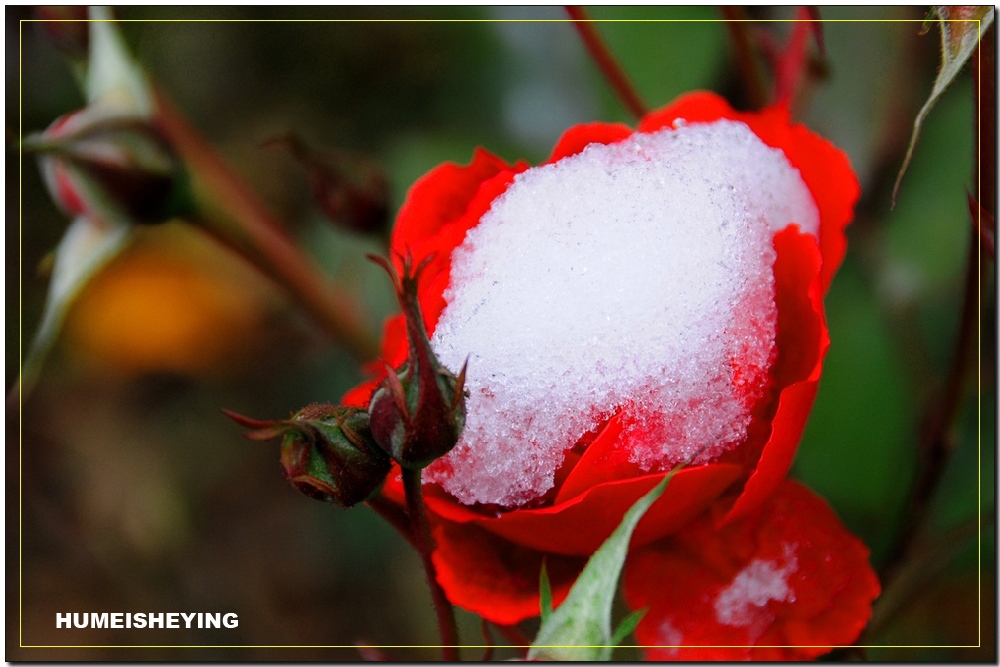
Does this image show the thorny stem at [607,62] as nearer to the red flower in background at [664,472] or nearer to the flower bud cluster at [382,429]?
the red flower in background at [664,472]

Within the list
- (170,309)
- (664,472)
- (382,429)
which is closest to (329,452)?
(382,429)

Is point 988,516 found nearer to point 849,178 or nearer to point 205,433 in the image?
point 849,178

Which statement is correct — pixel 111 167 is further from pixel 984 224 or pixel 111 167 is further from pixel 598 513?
pixel 984 224

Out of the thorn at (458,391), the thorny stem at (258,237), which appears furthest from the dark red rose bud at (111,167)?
the thorn at (458,391)

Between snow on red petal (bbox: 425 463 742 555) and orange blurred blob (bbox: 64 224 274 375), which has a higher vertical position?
snow on red petal (bbox: 425 463 742 555)

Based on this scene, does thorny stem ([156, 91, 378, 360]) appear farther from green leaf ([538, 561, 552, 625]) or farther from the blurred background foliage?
green leaf ([538, 561, 552, 625])

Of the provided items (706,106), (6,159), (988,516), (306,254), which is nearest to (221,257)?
(306,254)

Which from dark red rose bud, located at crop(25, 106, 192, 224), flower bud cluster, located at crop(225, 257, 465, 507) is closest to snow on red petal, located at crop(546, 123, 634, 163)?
flower bud cluster, located at crop(225, 257, 465, 507)
